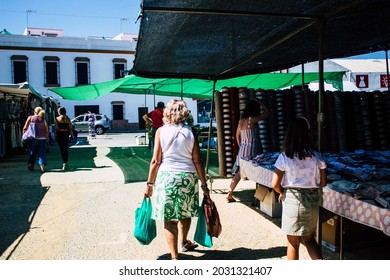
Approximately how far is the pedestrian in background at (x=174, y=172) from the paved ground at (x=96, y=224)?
55 cm

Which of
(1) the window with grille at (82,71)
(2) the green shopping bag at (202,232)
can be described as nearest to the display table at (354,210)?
(2) the green shopping bag at (202,232)

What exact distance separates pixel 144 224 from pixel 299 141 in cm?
149

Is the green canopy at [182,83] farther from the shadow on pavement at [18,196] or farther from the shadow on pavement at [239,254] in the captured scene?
the shadow on pavement at [239,254]

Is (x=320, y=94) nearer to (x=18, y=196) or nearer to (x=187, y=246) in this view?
(x=187, y=246)

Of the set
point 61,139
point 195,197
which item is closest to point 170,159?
point 195,197

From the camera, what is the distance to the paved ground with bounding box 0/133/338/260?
147 inches

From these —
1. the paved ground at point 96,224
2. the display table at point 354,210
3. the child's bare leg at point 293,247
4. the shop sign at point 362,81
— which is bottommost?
the paved ground at point 96,224

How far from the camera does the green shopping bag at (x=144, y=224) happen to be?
132 inches

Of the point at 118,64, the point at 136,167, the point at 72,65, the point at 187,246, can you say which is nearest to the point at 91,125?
the point at 72,65

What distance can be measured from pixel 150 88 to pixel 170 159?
31.2ft

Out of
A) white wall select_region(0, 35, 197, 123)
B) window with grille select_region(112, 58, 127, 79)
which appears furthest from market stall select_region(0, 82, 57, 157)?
window with grille select_region(112, 58, 127, 79)

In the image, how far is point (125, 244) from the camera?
3959 mm

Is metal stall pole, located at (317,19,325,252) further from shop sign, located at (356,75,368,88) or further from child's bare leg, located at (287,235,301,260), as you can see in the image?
shop sign, located at (356,75,368,88)

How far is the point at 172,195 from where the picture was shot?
3.21 meters
